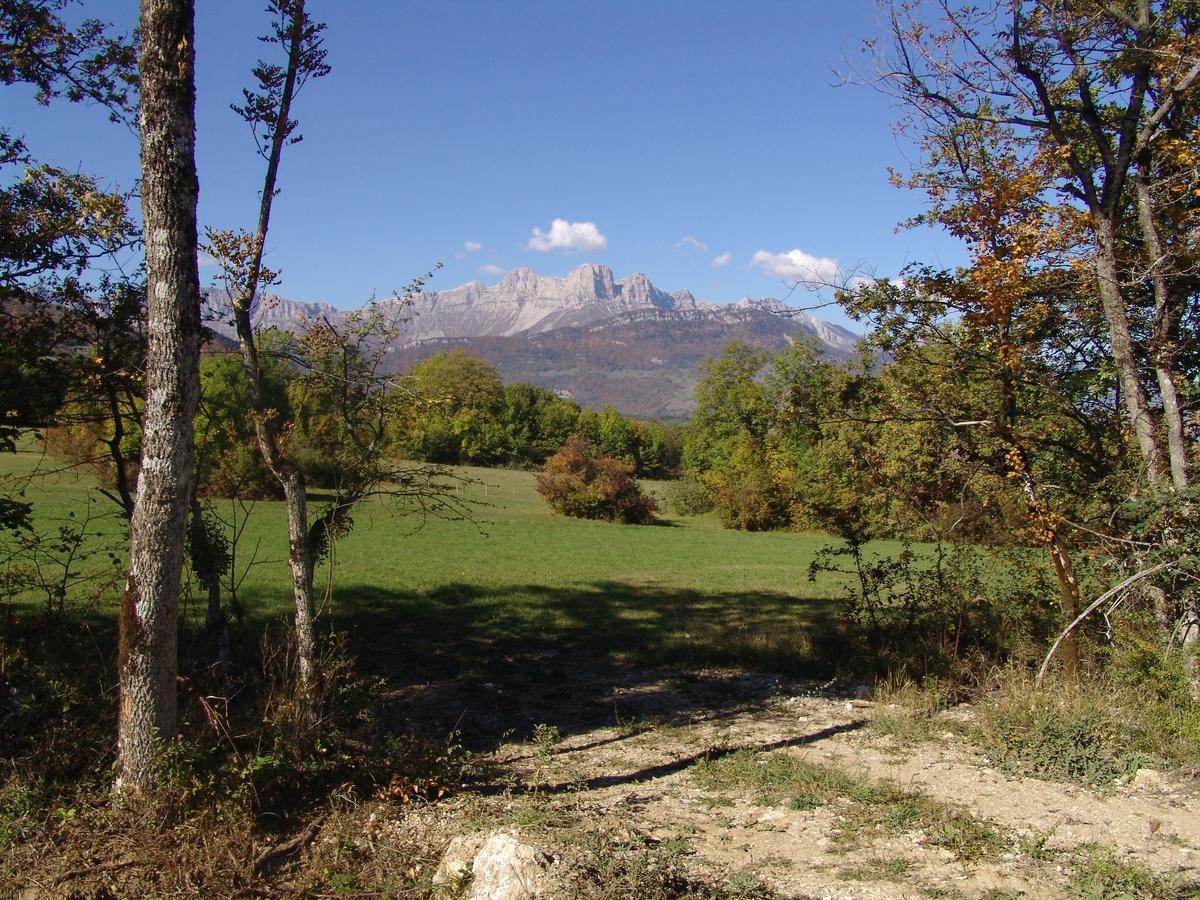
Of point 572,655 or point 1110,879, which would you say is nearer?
point 1110,879

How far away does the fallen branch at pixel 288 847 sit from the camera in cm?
517

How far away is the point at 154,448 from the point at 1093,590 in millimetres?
9857

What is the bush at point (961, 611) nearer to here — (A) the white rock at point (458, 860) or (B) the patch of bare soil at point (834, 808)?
(B) the patch of bare soil at point (834, 808)

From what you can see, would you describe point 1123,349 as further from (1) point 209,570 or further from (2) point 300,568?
(1) point 209,570

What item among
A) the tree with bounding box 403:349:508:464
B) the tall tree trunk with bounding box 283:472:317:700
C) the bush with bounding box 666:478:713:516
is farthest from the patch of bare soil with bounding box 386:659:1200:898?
the bush with bounding box 666:478:713:516

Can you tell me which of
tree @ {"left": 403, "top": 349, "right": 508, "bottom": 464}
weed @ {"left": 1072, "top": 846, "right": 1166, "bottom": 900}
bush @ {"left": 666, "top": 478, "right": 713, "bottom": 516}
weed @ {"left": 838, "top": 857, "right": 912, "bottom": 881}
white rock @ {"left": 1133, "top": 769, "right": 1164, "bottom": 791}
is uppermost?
tree @ {"left": 403, "top": 349, "right": 508, "bottom": 464}

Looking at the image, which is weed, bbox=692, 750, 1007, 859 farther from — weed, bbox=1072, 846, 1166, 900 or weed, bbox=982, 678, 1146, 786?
weed, bbox=982, 678, 1146, 786

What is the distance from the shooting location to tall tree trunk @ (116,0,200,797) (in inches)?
211

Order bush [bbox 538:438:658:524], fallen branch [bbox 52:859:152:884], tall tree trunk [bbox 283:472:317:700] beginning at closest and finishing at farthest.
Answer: fallen branch [bbox 52:859:152:884], tall tree trunk [bbox 283:472:317:700], bush [bbox 538:438:658:524]

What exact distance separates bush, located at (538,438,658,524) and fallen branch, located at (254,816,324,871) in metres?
39.2

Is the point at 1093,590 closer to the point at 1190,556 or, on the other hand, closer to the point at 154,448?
the point at 1190,556

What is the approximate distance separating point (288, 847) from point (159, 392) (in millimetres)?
3137

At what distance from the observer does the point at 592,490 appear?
44719mm

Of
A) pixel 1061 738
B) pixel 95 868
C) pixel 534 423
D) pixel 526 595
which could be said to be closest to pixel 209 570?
pixel 95 868
